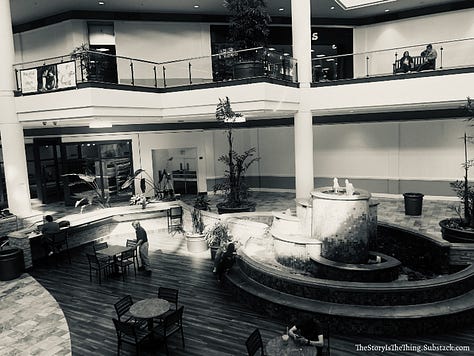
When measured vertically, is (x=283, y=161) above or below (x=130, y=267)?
above

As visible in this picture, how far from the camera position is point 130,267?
1143 centimetres

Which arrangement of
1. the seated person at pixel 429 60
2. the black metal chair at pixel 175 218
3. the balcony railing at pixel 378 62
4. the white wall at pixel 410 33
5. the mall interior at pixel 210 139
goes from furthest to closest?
the black metal chair at pixel 175 218
the white wall at pixel 410 33
the balcony railing at pixel 378 62
the seated person at pixel 429 60
the mall interior at pixel 210 139

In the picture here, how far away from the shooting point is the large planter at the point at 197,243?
1243 cm

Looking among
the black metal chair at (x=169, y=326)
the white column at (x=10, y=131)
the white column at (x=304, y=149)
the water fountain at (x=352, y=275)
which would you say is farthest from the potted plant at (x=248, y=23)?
the black metal chair at (x=169, y=326)

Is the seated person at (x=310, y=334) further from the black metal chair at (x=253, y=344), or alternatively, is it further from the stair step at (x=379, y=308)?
the stair step at (x=379, y=308)

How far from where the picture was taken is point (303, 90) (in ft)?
43.4

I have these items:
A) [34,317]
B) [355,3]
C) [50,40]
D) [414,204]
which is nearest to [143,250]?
[34,317]

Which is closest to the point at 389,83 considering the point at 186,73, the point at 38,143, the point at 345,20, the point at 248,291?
the point at 186,73

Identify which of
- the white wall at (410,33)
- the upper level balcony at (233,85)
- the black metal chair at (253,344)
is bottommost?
the black metal chair at (253,344)

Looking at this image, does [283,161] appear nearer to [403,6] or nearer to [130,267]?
[403,6]

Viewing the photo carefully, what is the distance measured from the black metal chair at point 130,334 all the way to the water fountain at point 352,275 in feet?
8.23

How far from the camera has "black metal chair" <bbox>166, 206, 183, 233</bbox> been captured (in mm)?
14695

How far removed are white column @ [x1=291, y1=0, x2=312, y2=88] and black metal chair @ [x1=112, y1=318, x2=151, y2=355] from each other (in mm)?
9514

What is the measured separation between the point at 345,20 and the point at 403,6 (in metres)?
2.92
